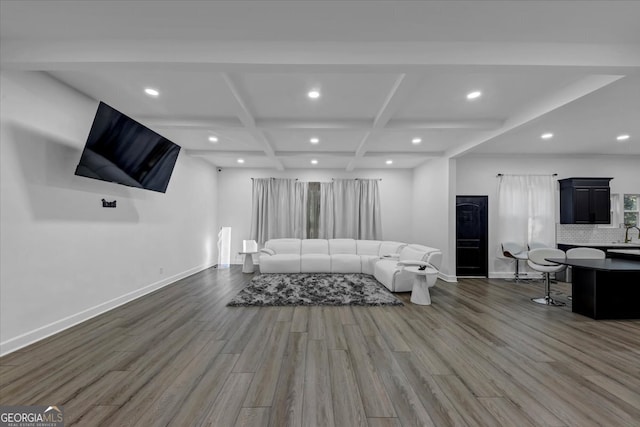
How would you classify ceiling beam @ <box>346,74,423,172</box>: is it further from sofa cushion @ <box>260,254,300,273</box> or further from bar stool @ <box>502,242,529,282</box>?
bar stool @ <box>502,242,529,282</box>

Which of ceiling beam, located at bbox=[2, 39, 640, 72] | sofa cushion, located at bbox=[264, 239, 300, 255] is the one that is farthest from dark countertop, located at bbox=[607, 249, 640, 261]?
sofa cushion, located at bbox=[264, 239, 300, 255]

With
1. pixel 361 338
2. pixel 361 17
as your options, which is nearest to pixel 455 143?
pixel 361 17

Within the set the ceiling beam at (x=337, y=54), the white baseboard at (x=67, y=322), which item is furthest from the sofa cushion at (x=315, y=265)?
the ceiling beam at (x=337, y=54)

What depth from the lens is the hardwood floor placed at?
1646mm

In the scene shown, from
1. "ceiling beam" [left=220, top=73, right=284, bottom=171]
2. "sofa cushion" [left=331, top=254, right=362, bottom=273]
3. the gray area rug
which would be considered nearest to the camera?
"ceiling beam" [left=220, top=73, right=284, bottom=171]

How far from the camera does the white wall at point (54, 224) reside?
2398 millimetres

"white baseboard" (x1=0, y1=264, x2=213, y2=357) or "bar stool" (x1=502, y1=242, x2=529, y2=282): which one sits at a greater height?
"bar stool" (x1=502, y1=242, x2=529, y2=282)

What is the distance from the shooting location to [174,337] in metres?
2.69

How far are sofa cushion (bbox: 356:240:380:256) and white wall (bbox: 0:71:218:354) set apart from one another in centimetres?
450

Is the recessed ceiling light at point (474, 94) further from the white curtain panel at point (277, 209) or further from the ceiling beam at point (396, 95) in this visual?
the white curtain panel at point (277, 209)

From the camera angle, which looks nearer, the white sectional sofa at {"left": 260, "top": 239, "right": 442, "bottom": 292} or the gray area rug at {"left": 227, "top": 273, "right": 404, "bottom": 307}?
the gray area rug at {"left": 227, "top": 273, "right": 404, "bottom": 307}

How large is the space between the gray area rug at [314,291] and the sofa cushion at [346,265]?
0.28 m

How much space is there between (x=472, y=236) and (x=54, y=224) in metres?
7.12

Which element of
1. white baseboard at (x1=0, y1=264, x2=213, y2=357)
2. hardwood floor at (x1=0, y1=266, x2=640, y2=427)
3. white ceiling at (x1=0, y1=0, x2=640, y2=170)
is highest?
white ceiling at (x1=0, y1=0, x2=640, y2=170)
